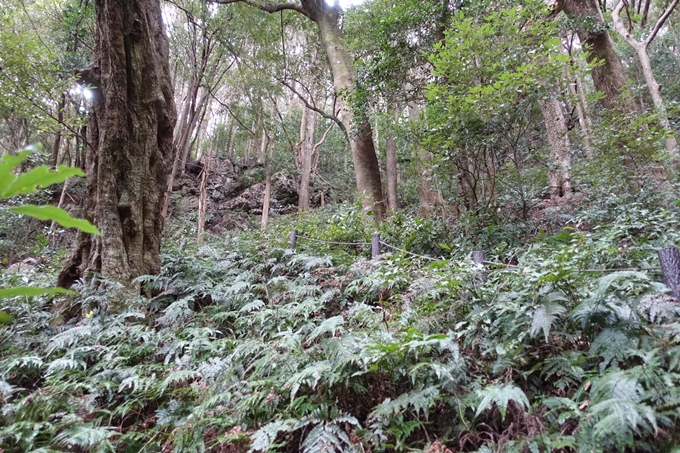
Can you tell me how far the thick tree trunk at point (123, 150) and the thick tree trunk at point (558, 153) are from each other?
5.64m

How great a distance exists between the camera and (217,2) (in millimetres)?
9820

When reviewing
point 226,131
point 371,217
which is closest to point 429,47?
point 371,217

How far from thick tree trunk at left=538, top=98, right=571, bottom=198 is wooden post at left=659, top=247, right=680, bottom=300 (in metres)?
3.29

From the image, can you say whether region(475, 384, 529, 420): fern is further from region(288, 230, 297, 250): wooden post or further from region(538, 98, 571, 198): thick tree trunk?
region(288, 230, 297, 250): wooden post

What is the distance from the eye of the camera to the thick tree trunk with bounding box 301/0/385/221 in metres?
7.77

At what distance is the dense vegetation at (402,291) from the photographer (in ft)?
5.93

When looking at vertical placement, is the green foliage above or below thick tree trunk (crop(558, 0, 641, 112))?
below

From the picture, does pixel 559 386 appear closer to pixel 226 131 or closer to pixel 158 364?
pixel 158 364

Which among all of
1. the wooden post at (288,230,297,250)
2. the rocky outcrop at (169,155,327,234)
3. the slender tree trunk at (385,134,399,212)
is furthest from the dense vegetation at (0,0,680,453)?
the rocky outcrop at (169,155,327,234)

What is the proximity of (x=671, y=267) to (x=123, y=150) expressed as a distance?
5814mm

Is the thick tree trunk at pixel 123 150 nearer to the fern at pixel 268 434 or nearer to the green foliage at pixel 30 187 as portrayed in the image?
the fern at pixel 268 434

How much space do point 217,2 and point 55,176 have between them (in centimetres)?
1144

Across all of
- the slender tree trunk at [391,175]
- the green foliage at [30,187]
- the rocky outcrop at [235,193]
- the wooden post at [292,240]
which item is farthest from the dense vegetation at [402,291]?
the rocky outcrop at [235,193]

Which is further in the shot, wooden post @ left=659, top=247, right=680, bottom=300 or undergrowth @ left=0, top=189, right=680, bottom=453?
wooden post @ left=659, top=247, right=680, bottom=300
